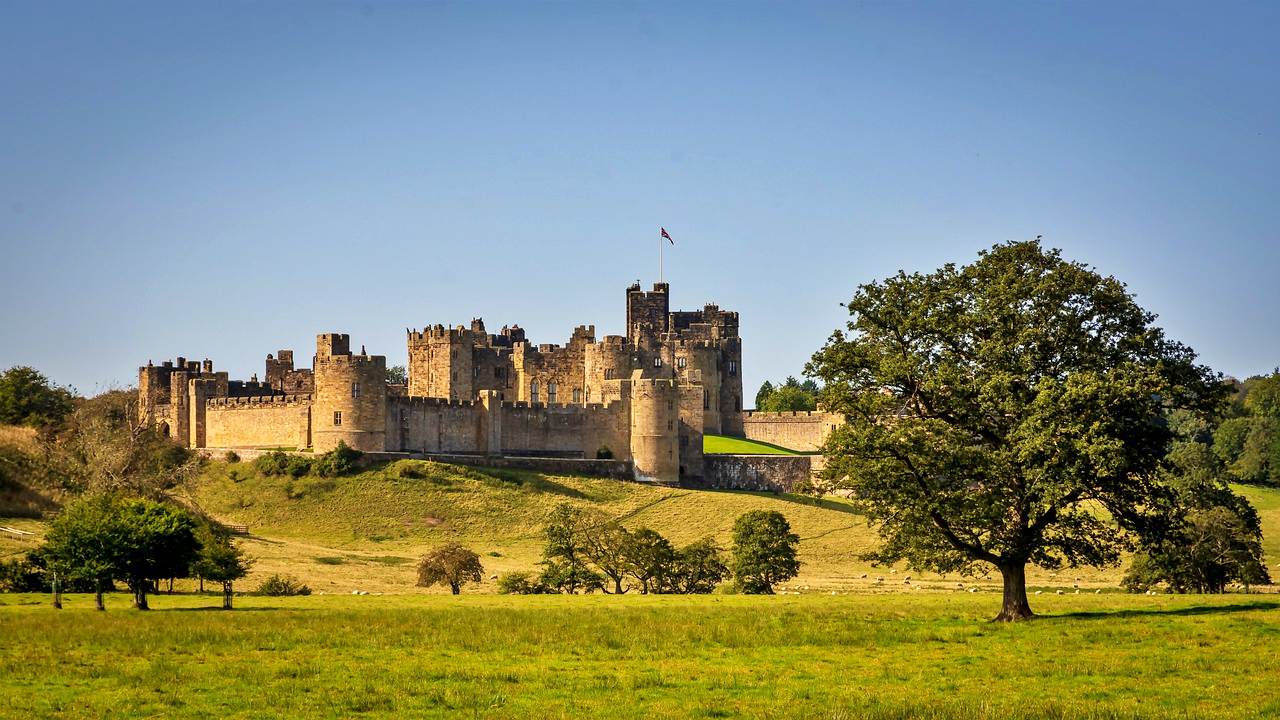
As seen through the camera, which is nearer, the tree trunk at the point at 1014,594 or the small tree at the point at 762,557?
the tree trunk at the point at 1014,594

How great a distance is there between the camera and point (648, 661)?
25609 mm

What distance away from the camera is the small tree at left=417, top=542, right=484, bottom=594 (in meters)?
47.2

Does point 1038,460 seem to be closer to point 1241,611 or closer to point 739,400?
point 1241,611

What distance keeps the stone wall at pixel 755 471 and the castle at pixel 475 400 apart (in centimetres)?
87

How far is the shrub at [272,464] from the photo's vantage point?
72.5 meters

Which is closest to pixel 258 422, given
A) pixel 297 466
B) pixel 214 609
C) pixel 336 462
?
pixel 297 466

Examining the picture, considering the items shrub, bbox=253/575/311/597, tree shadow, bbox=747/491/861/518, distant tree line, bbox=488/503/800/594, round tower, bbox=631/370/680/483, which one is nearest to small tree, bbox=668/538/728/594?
distant tree line, bbox=488/503/800/594

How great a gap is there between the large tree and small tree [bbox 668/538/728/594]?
15.0 m

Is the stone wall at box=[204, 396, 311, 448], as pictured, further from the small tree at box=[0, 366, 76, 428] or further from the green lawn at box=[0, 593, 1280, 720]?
the green lawn at box=[0, 593, 1280, 720]

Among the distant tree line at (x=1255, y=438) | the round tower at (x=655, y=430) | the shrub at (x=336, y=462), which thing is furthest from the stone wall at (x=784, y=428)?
the shrub at (x=336, y=462)

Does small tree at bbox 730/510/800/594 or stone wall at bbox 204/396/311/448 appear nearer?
small tree at bbox 730/510/800/594

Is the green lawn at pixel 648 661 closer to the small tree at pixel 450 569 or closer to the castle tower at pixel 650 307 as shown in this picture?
the small tree at pixel 450 569

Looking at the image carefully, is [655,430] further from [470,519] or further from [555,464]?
[470,519]

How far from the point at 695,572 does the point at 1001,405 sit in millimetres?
18659
